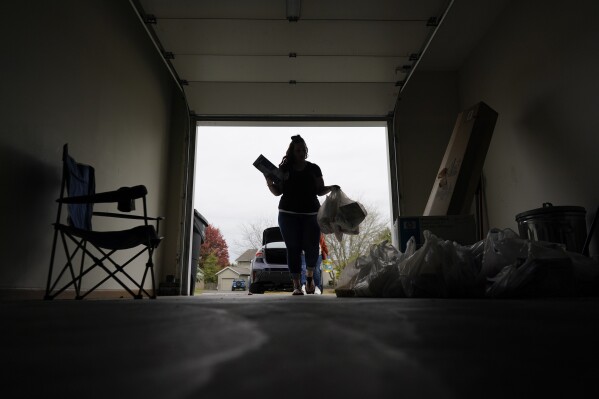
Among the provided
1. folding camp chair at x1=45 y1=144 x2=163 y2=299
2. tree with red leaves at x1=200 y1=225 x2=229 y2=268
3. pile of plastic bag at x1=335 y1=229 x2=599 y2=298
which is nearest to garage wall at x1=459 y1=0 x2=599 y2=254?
pile of plastic bag at x1=335 y1=229 x2=599 y2=298

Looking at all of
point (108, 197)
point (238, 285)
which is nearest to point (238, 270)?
point (238, 285)

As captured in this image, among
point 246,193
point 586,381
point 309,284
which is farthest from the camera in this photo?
point 246,193

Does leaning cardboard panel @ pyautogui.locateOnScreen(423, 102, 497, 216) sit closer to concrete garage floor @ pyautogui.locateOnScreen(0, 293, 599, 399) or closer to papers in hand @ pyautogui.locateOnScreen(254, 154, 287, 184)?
papers in hand @ pyautogui.locateOnScreen(254, 154, 287, 184)

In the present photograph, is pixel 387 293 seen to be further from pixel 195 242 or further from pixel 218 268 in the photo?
pixel 218 268

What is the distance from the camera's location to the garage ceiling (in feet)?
11.5

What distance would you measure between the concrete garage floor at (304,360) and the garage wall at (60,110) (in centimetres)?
198

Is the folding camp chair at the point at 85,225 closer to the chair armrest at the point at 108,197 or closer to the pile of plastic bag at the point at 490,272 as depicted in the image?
the chair armrest at the point at 108,197

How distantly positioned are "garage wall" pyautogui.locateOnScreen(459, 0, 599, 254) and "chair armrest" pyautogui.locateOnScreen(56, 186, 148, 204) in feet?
10.00

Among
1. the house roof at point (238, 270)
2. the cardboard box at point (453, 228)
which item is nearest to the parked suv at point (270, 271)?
the cardboard box at point (453, 228)

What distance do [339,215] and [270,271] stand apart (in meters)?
2.74

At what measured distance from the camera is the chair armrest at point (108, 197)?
2.24 metres

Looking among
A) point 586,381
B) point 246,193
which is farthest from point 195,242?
point 246,193

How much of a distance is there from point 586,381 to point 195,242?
A: 16.3 ft

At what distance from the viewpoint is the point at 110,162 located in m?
3.34
